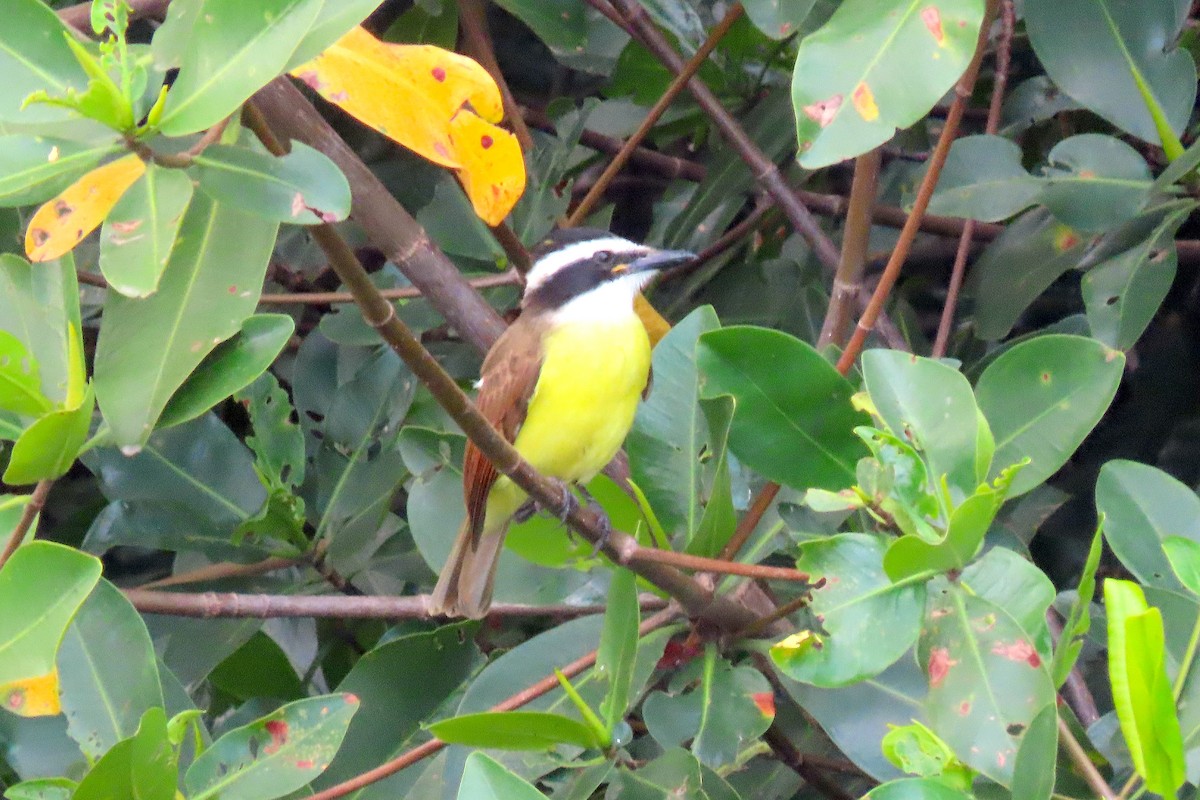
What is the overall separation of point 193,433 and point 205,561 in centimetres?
41

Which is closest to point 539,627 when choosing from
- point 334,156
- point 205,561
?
point 205,561

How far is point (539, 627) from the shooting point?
2.68 m

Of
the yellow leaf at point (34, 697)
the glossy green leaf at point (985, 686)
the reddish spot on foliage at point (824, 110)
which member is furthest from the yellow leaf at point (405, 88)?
the glossy green leaf at point (985, 686)

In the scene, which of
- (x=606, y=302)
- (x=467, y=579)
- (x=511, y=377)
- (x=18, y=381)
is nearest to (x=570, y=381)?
(x=511, y=377)

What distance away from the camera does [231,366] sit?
163cm

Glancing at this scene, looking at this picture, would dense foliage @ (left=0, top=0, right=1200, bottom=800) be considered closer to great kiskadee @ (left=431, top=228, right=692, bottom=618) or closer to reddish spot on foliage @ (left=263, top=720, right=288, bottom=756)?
reddish spot on foliage @ (left=263, top=720, right=288, bottom=756)

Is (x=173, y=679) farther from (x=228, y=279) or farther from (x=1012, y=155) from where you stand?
(x=1012, y=155)

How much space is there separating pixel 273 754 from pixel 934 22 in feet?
4.08

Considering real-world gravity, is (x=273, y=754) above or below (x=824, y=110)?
below

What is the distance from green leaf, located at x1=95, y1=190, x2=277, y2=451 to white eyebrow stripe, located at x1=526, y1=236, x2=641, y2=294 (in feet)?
3.39

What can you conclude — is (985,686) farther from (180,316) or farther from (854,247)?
(180,316)

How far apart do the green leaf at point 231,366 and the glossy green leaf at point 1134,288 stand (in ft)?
4.17

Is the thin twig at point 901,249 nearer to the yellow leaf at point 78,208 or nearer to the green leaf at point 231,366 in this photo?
the green leaf at point 231,366

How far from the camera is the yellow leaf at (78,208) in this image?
1.42 meters
